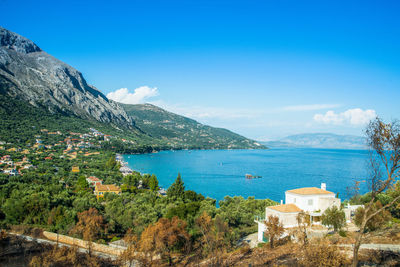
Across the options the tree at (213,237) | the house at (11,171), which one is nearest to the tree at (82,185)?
the house at (11,171)

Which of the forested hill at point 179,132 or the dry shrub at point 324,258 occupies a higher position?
the forested hill at point 179,132

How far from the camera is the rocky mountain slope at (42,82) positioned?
283ft

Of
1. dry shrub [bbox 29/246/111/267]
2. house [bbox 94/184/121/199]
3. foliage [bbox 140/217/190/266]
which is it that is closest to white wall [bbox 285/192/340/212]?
foliage [bbox 140/217/190/266]

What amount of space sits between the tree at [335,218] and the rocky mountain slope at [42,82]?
89.0m

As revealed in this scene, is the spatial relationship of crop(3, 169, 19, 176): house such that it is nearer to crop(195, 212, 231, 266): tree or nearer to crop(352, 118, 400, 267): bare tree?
crop(195, 212, 231, 266): tree

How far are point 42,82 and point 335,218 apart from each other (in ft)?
354

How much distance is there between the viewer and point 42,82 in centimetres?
9781

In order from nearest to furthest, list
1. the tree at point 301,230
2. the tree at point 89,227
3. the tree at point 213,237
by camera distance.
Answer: the tree at point 301,230
the tree at point 213,237
the tree at point 89,227

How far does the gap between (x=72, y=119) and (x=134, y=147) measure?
23.3 m

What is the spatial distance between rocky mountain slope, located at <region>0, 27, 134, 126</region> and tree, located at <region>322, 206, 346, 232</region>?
292ft

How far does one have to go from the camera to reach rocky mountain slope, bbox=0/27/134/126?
283ft

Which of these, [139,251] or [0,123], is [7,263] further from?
[0,123]

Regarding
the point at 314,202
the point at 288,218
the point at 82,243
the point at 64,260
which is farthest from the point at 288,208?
the point at 82,243

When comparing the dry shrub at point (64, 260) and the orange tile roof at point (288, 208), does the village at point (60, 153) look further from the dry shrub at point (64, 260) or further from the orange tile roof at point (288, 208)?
the orange tile roof at point (288, 208)
